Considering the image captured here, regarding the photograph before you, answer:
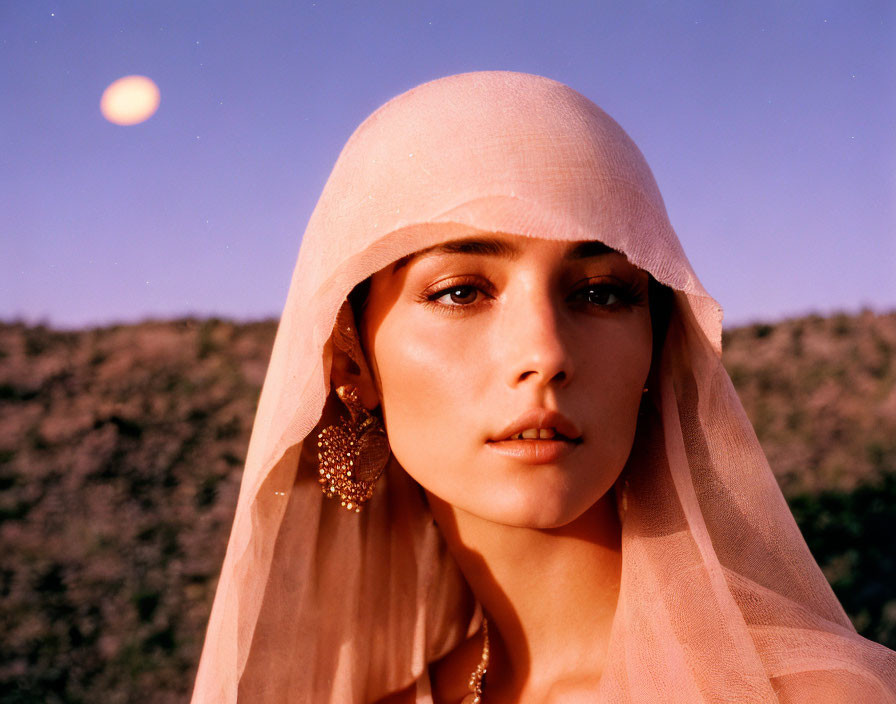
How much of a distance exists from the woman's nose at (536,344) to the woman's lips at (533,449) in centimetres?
12

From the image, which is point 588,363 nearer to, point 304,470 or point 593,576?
point 593,576

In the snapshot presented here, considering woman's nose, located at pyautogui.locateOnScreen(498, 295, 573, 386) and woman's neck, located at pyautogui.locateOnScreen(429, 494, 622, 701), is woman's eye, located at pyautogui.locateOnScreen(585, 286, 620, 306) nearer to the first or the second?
woman's nose, located at pyautogui.locateOnScreen(498, 295, 573, 386)

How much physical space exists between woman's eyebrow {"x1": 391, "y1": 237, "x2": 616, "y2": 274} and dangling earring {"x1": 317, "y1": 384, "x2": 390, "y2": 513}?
0.55m

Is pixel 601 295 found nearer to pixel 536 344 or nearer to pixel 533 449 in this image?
pixel 536 344

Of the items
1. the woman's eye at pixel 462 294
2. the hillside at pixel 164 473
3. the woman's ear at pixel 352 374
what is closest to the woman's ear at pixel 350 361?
the woman's ear at pixel 352 374

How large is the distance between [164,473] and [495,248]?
23.4ft

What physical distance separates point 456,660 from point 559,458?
1.04m

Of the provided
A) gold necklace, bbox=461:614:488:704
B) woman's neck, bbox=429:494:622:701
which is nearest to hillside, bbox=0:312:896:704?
gold necklace, bbox=461:614:488:704

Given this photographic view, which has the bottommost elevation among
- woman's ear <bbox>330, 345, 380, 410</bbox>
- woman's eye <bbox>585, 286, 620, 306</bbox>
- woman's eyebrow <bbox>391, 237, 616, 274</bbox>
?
woman's ear <bbox>330, 345, 380, 410</bbox>

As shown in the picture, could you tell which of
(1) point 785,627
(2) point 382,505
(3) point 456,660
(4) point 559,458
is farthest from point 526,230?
(3) point 456,660

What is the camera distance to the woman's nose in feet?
4.85

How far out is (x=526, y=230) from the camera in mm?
1396

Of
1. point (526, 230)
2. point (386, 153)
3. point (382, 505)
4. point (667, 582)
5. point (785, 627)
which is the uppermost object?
point (386, 153)

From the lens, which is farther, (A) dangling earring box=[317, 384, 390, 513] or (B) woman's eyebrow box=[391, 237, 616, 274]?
(A) dangling earring box=[317, 384, 390, 513]
